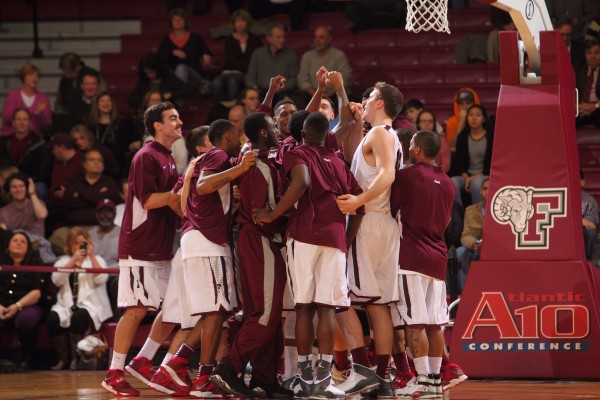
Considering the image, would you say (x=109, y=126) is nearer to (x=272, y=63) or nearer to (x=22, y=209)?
(x=22, y=209)

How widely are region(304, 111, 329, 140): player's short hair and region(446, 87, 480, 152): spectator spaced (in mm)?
6050

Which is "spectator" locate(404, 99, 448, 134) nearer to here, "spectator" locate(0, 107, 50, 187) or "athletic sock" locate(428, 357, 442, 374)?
"spectator" locate(0, 107, 50, 187)

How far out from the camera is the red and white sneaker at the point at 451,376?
845cm

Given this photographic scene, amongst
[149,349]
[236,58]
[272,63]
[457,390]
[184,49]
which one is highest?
[184,49]

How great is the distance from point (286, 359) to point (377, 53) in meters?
8.55

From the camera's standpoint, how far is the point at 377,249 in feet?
26.5

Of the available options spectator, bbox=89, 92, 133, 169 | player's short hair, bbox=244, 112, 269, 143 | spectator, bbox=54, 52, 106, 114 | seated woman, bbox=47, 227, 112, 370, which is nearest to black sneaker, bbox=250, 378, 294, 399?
player's short hair, bbox=244, 112, 269, 143

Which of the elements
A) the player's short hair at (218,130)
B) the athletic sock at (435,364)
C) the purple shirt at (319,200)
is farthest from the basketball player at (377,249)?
the player's short hair at (218,130)

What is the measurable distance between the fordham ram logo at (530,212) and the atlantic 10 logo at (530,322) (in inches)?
18.0

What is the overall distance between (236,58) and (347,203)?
27.1 ft

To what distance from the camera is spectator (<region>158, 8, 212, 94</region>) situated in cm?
1574

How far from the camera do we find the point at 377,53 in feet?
53.0

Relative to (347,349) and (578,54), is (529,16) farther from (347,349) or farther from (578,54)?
(578,54)

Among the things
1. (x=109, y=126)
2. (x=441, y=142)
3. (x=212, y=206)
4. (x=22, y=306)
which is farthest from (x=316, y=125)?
(x=109, y=126)
